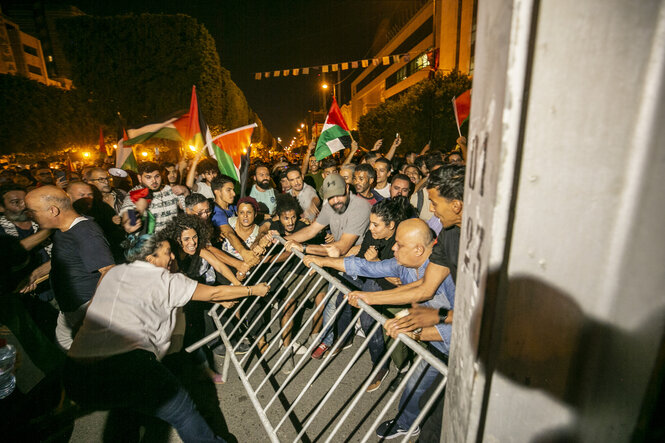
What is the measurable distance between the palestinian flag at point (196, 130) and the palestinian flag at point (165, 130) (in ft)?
0.99

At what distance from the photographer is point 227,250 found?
3982 millimetres

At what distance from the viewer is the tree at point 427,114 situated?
2058 centimetres

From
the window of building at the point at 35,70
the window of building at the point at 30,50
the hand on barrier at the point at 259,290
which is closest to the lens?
the hand on barrier at the point at 259,290

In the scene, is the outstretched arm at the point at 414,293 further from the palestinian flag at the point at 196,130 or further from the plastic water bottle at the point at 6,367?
the palestinian flag at the point at 196,130

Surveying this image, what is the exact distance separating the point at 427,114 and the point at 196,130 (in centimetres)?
1959

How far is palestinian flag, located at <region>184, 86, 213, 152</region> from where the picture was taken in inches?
247

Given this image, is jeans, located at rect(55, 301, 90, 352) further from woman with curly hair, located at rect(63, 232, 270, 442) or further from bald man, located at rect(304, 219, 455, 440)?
bald man, located at rect(304, 219, 455, 440)

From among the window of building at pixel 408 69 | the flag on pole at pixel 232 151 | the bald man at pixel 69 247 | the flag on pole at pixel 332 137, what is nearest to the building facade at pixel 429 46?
the window of building at pixel 408 69

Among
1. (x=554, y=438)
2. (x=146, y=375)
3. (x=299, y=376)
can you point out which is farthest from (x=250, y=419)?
(x=554, y=438)

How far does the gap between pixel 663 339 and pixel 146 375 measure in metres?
2.76

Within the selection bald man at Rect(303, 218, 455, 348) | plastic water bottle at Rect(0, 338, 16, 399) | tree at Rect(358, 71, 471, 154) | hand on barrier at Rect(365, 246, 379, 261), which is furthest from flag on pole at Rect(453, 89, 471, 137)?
tree at Rect(358, 71, 471, 154)

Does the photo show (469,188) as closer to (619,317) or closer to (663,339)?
(619,317)

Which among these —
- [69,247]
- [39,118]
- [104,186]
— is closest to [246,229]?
[69,247]

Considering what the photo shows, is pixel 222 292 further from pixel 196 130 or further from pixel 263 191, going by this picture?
pixel 196 130
